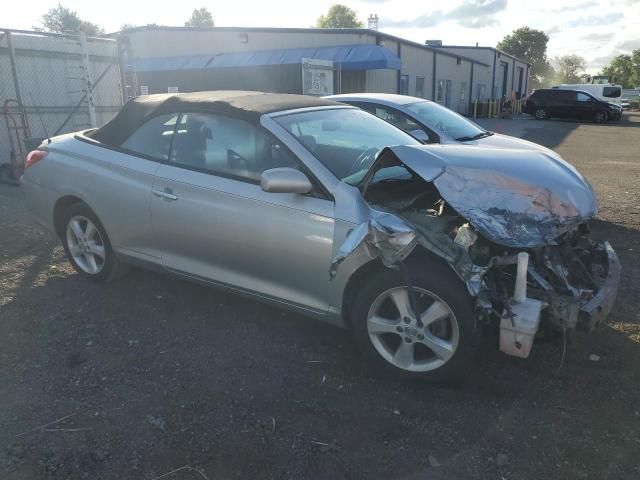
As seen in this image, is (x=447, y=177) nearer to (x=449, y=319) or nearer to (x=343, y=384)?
(x=449, y=319)

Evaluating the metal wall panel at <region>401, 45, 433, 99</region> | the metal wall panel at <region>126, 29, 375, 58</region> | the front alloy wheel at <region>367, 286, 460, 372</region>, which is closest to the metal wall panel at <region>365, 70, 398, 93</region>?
the metal wall panel at <region>126, 29, 375, 58</region>

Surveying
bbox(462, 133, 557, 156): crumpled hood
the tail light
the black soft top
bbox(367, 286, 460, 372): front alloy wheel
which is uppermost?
the black soft top

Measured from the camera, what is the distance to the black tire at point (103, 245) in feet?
14.2

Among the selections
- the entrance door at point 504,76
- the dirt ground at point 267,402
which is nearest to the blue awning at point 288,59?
the dirt ground at point 267,402

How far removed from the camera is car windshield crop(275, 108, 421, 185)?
3465mm

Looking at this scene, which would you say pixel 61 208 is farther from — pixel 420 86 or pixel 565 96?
pixel 565 96

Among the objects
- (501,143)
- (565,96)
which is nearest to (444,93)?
(565,96)

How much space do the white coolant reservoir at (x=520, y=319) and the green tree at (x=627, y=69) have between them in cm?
8907

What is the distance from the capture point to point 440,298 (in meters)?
2.88

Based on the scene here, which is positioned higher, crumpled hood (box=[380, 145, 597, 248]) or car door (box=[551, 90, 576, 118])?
crumpled hood (box=[380, 145, 597, 248])

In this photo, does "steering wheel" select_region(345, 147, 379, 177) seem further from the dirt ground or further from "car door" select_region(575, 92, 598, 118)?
"car door" select_region(575, 92, 598, 118)

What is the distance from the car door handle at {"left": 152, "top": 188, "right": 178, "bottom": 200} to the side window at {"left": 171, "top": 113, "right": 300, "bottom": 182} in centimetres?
23

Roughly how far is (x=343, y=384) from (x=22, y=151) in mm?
9402

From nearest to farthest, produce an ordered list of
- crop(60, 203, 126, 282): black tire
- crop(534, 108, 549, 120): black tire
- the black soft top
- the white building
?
the black soft top, crop(60, 203, 126, 282): black tire, the white building, crop(534, 108, 549, 120): black tire
